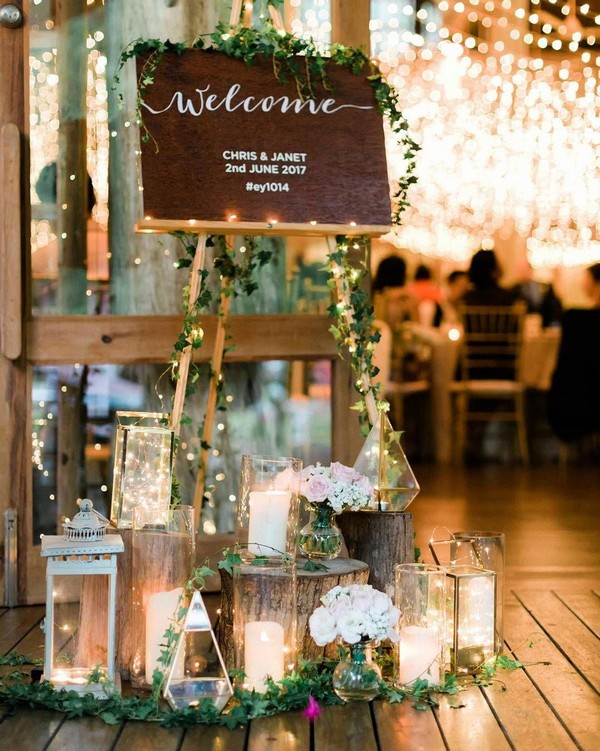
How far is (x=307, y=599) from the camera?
9.18 ft

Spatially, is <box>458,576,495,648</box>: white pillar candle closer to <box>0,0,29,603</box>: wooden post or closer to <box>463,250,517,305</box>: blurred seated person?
<box>0,0,29,603</box>: wooden post

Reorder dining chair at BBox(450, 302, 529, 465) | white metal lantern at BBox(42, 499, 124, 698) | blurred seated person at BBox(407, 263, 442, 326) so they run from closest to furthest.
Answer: white metal lantern at BBox(42, 499, 124, 698) → dining chair at BBox(450, 302, 529, 465) → blurred seated person at BBox(407, 263, 442, 326)

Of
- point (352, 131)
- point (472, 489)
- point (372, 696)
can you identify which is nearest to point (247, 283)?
point (352, 131)

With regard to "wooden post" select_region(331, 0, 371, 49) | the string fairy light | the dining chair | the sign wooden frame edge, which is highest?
the string fairy light

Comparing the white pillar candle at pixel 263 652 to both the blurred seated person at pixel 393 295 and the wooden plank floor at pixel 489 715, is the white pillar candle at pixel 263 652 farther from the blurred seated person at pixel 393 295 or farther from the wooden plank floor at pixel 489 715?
the blurred seated person at pixel 393 295

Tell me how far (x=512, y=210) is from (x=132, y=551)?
6.17 m

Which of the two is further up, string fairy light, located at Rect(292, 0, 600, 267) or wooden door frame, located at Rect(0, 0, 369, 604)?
string fairy light, located at Rect(292, 0, 600, 267)

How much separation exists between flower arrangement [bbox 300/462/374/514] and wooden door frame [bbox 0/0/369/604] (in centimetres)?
86

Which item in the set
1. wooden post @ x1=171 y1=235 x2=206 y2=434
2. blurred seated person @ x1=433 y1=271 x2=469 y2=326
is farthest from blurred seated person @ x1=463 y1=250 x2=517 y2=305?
wooden post @ x1=171 y1=235 x2=206 y2=434

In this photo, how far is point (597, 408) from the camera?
24.2 ft

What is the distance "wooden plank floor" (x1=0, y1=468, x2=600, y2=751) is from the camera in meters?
2.34

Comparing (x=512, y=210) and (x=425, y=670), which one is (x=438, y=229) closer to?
(x=512, y=210)

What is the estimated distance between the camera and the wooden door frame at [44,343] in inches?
140

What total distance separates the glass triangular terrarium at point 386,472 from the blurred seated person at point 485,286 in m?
4.66
